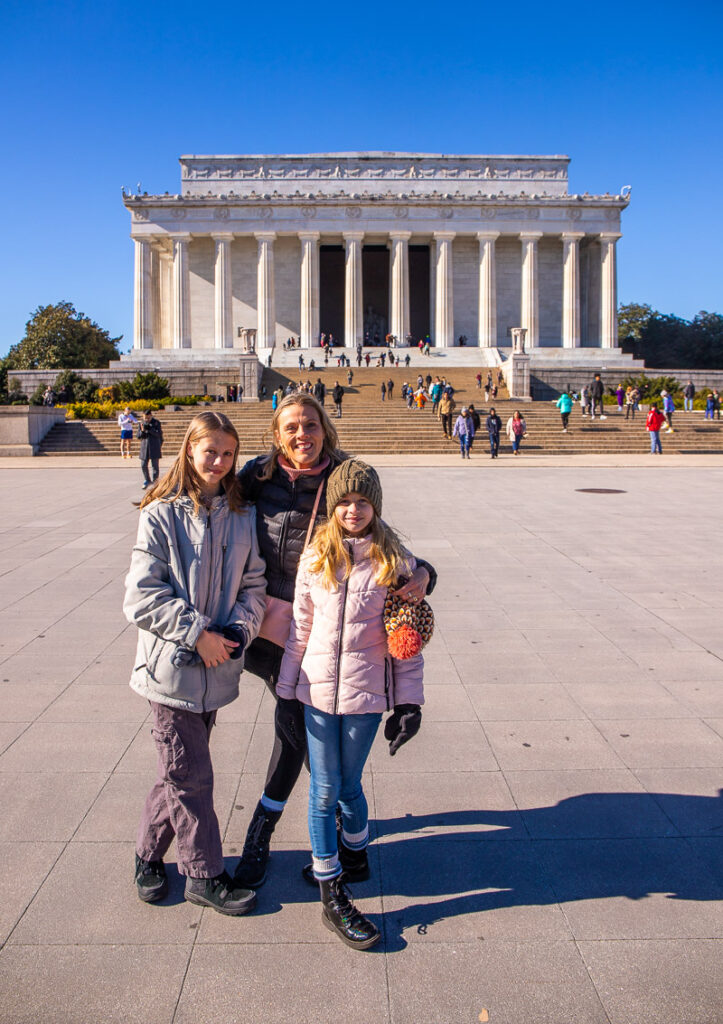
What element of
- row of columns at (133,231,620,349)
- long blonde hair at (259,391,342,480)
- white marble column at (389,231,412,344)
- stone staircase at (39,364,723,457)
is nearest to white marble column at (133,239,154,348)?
row of columns at (133,231,620,349)

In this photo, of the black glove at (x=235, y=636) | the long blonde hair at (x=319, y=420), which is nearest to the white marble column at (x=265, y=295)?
the long blonde hair at (x=319, y=420)

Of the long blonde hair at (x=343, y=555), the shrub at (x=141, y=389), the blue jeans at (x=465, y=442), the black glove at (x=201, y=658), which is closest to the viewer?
the black glove at (x=201, y=658)

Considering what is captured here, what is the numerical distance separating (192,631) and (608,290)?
6028 centimetres

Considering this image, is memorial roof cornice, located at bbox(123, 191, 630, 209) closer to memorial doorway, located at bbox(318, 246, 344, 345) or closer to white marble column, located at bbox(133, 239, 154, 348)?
white marble column, located at bbox(133, 239, 154, 348)

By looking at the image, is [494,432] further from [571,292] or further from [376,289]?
[376,289]

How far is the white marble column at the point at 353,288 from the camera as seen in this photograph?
5728 cm

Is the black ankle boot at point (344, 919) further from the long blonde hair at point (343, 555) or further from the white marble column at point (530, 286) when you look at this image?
the white marble column at point (530, 286)

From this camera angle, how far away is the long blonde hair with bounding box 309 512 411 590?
137 inches

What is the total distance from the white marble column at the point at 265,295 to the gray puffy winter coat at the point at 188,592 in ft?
186

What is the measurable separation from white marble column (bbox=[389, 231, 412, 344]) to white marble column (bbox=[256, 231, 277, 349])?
28.0ft

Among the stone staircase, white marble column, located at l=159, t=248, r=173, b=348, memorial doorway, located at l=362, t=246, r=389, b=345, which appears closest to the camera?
the stone staircase

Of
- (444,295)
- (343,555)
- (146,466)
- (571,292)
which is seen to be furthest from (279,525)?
(571,292)

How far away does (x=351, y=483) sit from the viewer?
343 cm

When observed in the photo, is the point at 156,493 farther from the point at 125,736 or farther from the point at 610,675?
the point at 610,675
